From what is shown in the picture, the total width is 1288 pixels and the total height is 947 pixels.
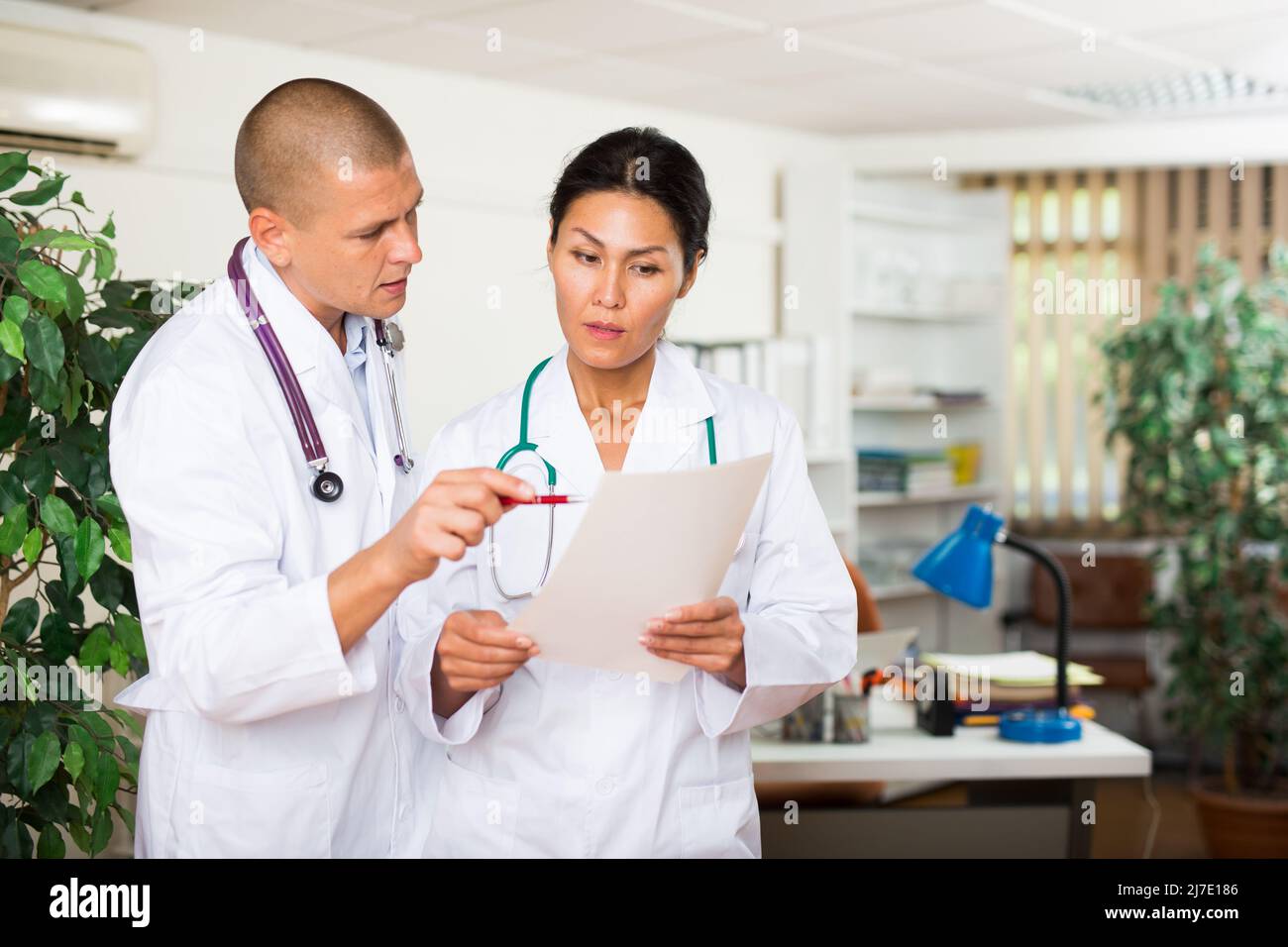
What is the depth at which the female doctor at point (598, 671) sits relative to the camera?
137 centimetres

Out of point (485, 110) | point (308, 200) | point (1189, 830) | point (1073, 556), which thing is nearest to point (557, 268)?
point (308, 200)

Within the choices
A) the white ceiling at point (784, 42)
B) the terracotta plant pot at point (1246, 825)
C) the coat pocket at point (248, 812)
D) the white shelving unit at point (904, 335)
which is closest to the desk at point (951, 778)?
the coat pocket at point (248, 812)

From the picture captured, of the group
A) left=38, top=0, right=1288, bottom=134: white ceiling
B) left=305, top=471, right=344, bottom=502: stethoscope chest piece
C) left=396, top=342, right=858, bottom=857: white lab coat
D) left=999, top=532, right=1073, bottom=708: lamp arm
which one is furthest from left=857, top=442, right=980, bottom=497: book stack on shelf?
left=305, top=471, right=344, bottom=502: stethoscope chest piece

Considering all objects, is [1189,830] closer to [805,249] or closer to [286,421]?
[805,249]

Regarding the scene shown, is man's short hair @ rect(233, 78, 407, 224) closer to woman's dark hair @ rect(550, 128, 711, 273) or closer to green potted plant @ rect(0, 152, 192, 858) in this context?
woman's dark hair @ rect(550, 128, 711, 273)

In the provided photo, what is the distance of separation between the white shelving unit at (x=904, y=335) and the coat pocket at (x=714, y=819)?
3.30 metres

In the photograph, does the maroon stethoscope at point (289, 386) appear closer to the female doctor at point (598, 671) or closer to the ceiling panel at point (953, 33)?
the female doctor at point (598, 671)

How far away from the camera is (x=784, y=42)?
3494 mm

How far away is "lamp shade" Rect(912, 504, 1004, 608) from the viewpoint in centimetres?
242

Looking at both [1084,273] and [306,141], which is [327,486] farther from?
[1084,273]

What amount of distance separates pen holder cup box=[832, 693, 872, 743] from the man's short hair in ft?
5.13

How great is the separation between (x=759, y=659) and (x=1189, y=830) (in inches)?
153

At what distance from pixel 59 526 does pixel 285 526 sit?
59cm
